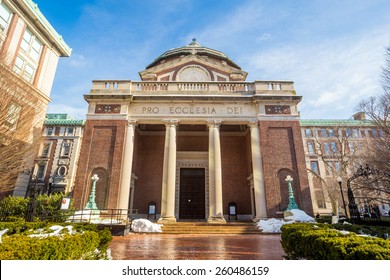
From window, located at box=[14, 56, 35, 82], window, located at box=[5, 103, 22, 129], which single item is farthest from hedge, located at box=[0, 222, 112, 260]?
window, located at box=[14, 56, 35, 82]

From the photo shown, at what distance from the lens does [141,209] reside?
758 inches

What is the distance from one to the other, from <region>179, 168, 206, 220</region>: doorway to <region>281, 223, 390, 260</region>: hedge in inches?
556

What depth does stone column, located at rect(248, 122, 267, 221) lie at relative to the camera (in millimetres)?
15508

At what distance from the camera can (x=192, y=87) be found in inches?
741

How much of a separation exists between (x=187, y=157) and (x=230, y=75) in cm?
916

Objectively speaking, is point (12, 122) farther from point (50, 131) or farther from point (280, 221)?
point (50, 131)

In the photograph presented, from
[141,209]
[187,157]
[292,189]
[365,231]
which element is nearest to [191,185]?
[187,157]

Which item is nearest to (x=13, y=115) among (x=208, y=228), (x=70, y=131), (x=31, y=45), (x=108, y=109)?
(x=108, y=109)

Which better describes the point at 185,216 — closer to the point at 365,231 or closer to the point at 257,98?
the point at 257,98

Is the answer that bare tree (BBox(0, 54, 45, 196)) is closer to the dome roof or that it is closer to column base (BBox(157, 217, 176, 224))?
column base (BBox(157, 217, 176, 224))

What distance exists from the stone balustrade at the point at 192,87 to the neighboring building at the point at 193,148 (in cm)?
8

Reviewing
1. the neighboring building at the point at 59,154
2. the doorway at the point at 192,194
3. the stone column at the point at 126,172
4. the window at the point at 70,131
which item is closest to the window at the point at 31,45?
the stone column at the point at 126,172

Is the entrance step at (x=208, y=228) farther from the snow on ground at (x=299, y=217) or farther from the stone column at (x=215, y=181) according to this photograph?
the snow on ground at (x=299, y=217)

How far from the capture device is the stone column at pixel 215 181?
15.1m
